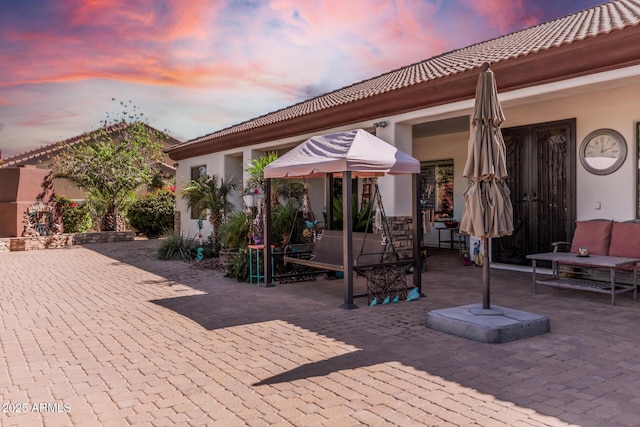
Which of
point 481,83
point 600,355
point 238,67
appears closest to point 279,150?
point 238,67

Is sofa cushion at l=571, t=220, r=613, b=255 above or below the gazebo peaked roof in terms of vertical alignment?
below

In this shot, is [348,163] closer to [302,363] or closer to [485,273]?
[485,273]

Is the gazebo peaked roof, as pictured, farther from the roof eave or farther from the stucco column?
the stucco column

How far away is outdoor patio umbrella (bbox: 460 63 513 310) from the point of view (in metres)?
5.21

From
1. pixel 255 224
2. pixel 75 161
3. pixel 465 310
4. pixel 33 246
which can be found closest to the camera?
pixel 465 310

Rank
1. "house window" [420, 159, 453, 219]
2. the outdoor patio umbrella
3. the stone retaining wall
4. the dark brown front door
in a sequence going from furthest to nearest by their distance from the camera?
1. the stone retaining wall
2. "house window" [420, 159, 453, 219]
3. the dark brown front door
4. the outdoor patio umbrella

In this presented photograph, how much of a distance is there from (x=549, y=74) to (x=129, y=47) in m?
16.6

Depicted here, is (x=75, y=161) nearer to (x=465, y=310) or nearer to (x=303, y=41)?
(x=303, y=41)

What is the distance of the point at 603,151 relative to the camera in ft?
27.1

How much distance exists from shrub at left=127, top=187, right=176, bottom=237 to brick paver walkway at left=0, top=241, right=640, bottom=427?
40.1 ft

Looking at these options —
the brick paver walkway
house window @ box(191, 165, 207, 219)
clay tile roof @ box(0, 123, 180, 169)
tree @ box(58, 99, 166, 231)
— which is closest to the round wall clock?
the brick paver walkway

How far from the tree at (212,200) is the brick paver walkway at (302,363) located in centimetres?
530

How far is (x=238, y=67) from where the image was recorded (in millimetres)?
20156

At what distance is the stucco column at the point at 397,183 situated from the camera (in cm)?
952
